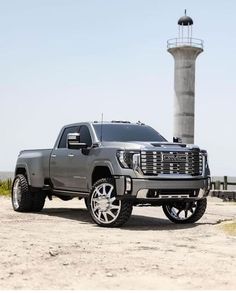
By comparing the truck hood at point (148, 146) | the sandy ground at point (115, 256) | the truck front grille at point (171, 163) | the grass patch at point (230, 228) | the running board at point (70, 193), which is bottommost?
the sandy ground at point (115, 256)

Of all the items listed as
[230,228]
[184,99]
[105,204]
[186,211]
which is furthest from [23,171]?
[184,99]

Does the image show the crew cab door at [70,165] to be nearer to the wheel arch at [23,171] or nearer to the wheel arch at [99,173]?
the wheel arch at [99,173]

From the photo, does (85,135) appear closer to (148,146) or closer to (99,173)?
(99,173)

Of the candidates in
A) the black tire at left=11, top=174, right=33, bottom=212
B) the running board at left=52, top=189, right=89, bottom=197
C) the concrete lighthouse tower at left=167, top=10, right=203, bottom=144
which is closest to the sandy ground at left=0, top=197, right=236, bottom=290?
the running board at left=52, top=189, right=89, bottom=197

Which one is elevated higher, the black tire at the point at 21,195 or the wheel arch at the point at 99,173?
the wheel arch at the point at 99,173

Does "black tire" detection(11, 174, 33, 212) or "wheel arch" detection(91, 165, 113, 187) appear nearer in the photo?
"wheel arch" detection(91, 165, 113, 187)

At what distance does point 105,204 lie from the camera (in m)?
10.4

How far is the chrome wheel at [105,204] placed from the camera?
1038 cm

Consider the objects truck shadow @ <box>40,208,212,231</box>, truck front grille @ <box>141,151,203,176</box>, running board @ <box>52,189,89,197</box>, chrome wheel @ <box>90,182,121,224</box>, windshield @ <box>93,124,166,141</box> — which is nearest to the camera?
truck front grille @ <box>141,151,203,176</box>

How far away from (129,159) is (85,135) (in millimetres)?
1800

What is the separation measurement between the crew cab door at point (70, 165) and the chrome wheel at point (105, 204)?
0.62 metres

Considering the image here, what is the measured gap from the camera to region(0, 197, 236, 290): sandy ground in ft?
18.0

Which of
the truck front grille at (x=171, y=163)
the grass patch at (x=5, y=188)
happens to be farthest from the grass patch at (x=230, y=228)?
the grass patch at (x=5, y=188)

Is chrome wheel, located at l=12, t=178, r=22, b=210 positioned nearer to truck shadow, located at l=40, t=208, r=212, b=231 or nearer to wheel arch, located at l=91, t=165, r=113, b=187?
truck shadow, located at l=40, t=208, r=212, b=231
